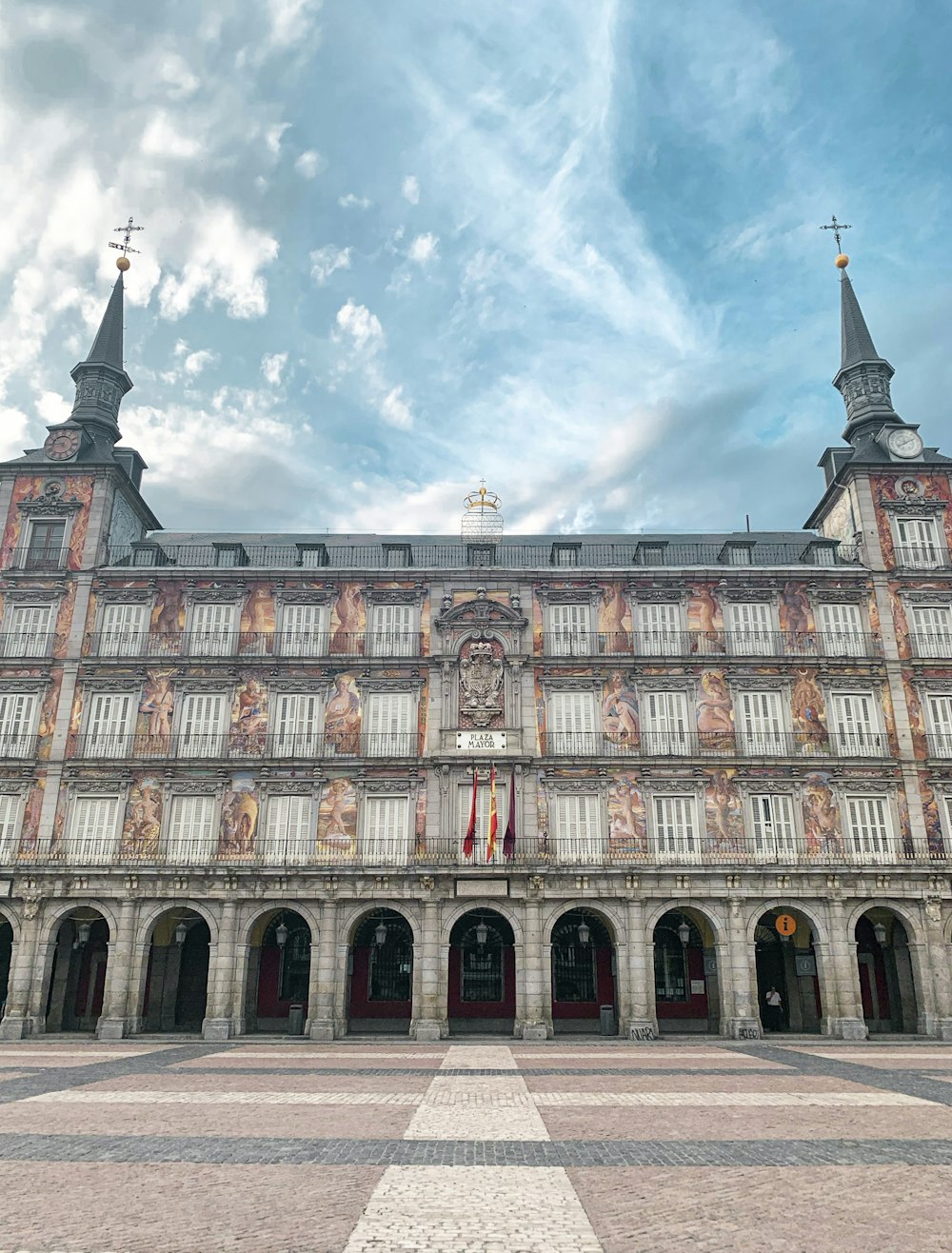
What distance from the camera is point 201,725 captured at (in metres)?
35.2

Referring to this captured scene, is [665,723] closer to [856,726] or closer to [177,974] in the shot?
[856,726]

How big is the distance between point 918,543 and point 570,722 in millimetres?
16297

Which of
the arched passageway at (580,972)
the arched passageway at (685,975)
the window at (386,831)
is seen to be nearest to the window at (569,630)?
the window at (386,831)

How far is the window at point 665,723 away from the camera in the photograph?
34.6m

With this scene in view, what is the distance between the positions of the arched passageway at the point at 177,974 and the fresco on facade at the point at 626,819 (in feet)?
52.7

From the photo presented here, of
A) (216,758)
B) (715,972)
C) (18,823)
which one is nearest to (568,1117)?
(715,972)

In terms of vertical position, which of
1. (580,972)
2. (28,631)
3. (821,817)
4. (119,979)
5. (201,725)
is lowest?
(119,979)

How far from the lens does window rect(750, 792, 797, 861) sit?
3334 centimetres

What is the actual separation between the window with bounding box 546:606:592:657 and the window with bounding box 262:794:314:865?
36.9 feet

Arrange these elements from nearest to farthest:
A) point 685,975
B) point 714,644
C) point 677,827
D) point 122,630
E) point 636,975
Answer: point 636,975 → point 677,827 → point 685,975 → point 714,644 → point 122,630

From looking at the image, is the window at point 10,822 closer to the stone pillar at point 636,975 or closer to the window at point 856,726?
the stone pillar at point 636,975

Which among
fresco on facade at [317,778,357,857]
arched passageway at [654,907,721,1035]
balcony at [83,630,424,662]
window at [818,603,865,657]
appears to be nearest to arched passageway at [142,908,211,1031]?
fresco on facade at [317,778,357,857]

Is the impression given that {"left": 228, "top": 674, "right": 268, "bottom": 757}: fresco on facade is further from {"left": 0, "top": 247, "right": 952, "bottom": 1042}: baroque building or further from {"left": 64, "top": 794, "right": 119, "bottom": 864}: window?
{"left": 64, "top": 794, "right": 119, "bottom": 864}: window

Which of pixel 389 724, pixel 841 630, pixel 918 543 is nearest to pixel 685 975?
pixel 841 630
